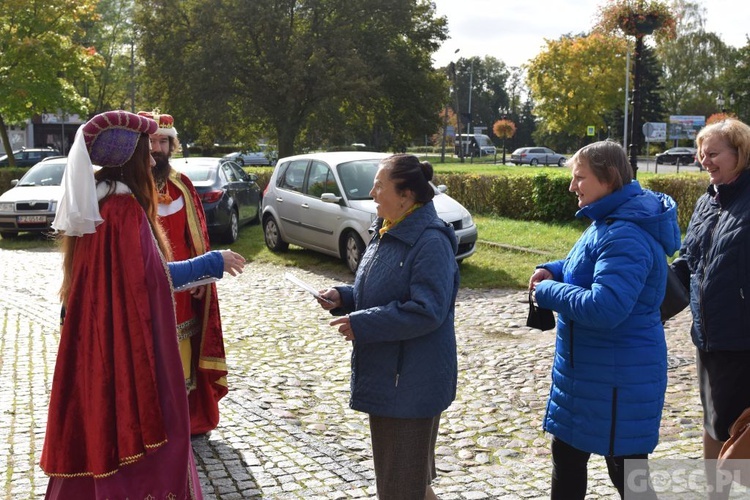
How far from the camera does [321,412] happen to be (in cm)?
604

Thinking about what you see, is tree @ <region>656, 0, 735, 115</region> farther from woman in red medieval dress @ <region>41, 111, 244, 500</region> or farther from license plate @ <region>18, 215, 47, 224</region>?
woman in red medieval dress @ <region>41, 111, 244, 500</region>

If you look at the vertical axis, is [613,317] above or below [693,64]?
below

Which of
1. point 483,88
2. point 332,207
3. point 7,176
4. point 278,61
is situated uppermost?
point 483,88

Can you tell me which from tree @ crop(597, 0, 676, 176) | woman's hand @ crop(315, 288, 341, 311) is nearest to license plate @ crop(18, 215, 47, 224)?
tree @ crop(597, 0, 676, 176)

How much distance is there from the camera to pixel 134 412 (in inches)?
136

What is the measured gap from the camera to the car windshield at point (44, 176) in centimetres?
1755

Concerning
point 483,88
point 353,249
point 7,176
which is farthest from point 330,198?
point 483,88

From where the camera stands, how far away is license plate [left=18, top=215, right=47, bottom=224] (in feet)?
53.6

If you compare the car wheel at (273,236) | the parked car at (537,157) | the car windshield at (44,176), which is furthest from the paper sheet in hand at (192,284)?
the parked car at (537,157)

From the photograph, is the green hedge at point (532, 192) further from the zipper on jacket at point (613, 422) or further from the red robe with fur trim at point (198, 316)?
the zipper on jacket at point (613, 422)

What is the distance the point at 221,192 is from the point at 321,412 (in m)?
9.65

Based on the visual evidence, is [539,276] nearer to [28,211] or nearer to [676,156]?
[28,211]

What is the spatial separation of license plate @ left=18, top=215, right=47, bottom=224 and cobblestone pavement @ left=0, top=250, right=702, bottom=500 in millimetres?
6801

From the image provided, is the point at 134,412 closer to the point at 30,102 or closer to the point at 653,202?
the point at 653,202
